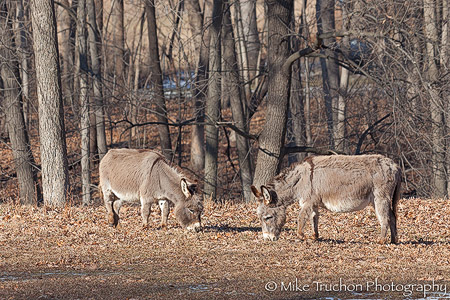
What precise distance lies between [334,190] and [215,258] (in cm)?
289

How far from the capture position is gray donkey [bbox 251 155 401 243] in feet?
40.0

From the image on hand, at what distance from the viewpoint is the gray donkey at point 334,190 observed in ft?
40.0

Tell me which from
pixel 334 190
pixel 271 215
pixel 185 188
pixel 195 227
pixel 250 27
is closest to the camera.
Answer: pixel 334 190

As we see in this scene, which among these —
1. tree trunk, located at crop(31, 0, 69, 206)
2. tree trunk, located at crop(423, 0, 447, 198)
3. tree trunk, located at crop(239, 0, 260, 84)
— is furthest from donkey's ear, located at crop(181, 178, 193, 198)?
tree trunk, located at crop(239, 0, 260, 84)

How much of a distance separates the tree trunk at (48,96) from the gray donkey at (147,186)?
3893 mm

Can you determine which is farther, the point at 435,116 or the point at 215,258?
the point at 435,116

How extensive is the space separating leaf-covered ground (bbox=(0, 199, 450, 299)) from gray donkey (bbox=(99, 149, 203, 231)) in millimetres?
413

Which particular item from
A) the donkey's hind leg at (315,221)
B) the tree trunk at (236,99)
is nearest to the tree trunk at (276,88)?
the tree trunk at (236,99)

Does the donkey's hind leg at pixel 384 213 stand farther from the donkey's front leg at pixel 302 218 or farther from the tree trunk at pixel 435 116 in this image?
the tree trunk at pixel 435 116

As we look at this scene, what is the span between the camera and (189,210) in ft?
44.1

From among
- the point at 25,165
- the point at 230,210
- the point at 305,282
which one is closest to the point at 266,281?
the point at 305,282

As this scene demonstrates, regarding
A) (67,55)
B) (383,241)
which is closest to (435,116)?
(383,241)

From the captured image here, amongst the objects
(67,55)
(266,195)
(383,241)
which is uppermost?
(67,55)

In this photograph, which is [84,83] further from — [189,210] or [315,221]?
[315,221]
